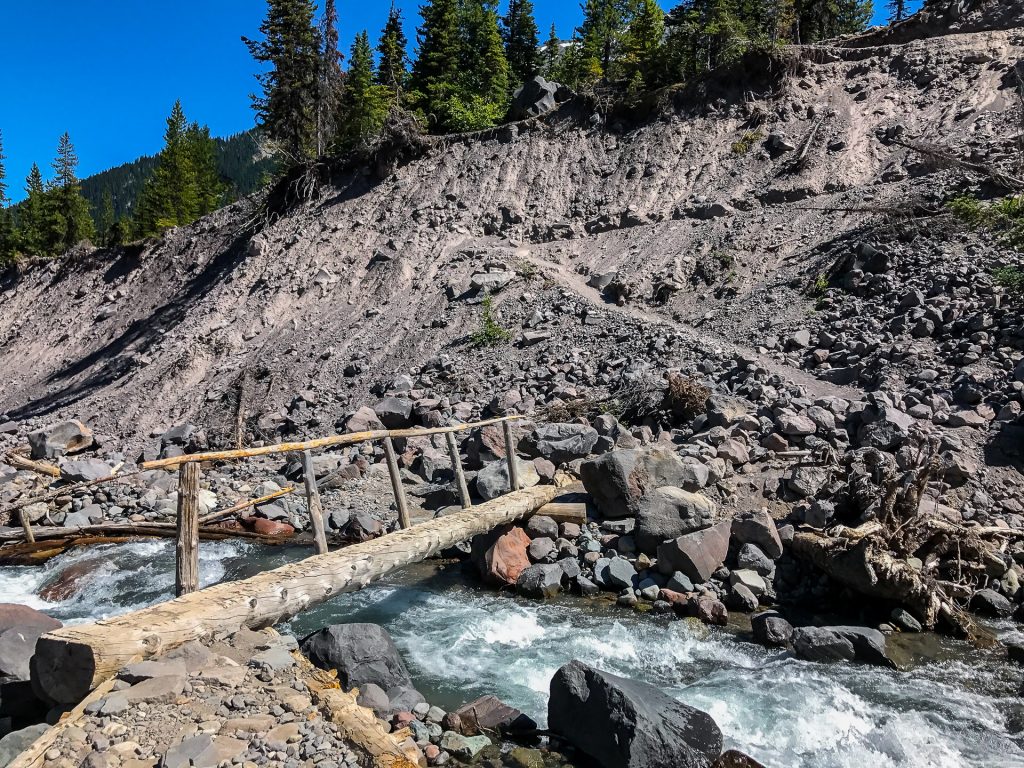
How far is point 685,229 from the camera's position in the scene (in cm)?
1978

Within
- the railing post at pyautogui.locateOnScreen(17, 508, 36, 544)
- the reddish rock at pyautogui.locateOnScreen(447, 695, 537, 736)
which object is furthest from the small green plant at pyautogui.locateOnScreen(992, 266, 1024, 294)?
the railing post at pyautogui.locateOnScreen(17, 508, 36, 544)

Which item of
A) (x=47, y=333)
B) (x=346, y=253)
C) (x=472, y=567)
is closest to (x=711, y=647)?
(x=472, y=567)

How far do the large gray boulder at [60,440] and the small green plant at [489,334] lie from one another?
1042 cm

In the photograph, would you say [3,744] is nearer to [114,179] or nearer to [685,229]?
[685,229]

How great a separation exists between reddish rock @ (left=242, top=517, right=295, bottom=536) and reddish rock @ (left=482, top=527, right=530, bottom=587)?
4.21 metres

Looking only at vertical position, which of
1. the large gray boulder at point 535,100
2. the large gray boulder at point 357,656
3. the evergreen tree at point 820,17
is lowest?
the large gray boulder at point 357,656

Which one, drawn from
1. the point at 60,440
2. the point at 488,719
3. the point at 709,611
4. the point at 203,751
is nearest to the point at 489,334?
the point at 709,611

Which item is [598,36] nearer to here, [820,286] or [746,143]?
[746,143]

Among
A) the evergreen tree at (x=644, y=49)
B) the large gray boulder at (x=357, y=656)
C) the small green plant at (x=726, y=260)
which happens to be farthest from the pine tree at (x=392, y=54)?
the large gray boulder at (x=357, y=656)

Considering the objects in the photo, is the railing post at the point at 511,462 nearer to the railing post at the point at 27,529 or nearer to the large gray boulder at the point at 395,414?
the large gray boulder at the point at 395,414

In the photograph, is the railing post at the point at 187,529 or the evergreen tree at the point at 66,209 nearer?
the railing post at the point at 187,529

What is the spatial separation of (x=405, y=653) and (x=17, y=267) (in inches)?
1392

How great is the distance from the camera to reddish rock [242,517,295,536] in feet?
36.2

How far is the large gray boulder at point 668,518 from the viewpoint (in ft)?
27.9
